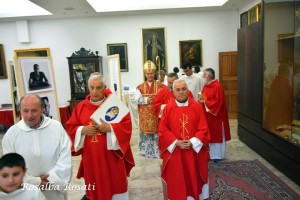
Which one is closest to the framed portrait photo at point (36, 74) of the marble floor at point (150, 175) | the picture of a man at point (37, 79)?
the picture of a man at point (37, 79)

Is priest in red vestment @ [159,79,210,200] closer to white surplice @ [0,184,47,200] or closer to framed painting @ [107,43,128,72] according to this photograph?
white surplice @ [0,184,47,200]

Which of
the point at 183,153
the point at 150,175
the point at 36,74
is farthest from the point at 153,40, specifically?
the point at 183,153

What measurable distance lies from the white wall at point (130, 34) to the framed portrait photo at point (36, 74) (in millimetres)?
5602

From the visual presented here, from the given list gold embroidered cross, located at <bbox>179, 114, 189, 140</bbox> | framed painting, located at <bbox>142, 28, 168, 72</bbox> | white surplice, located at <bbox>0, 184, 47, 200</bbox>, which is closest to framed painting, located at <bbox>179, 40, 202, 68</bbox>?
framed painting, located at <bbox>142, 28, 168, 72</bbox>

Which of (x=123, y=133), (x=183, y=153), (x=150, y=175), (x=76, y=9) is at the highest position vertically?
(x=76, y=9)

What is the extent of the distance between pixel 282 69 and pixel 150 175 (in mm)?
3257

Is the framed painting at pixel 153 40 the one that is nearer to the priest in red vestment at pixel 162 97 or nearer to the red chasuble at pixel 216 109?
the priest in red vestment at pixel 162 97

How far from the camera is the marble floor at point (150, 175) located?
431 cm

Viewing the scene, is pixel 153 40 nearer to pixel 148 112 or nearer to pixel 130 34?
pixel 130 34

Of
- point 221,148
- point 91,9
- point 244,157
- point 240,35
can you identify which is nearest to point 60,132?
point 221,148

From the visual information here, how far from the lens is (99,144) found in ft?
10.7

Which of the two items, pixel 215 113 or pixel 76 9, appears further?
pixel 76 9

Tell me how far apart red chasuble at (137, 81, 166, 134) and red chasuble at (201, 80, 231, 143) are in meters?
1.02

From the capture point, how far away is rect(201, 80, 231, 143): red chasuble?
537cm
